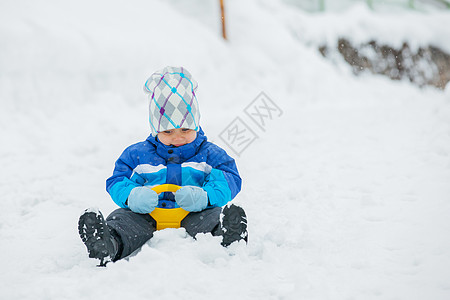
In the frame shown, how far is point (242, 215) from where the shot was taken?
2.30 meters

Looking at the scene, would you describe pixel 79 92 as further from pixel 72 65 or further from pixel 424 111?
pixel 424 111

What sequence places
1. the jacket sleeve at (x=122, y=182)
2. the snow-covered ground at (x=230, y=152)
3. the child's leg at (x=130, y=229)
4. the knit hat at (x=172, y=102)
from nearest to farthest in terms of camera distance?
the snow-covered ground at (x=230, y=152) → the child's leg at (x=130, y=229) → the jacket sleeve at (x=122, y=182) → the knit hat at (x=172, y=102)

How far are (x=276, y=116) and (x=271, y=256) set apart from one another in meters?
4.83

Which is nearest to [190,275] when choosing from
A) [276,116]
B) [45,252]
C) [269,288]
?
[269,288]

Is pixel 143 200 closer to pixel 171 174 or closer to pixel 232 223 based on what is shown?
pixel 171 174

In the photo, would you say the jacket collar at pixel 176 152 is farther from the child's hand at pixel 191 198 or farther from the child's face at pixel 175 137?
the child's hand at pixel 191 198

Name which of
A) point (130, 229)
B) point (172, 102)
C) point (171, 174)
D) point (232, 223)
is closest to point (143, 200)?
point (130, 229)

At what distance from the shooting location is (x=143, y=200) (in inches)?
97.6

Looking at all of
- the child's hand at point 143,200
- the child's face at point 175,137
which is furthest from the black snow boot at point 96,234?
the child's face at point 175,137

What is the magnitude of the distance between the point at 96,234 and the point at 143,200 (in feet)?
1.18

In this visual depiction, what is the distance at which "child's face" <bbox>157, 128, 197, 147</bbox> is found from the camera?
9.12ft

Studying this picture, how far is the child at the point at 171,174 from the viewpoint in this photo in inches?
98.1

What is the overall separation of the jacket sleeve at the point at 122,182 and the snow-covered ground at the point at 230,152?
35 cm

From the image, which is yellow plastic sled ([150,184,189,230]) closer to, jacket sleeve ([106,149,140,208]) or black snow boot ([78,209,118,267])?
jacket sleeve ([106,149,140,208])
